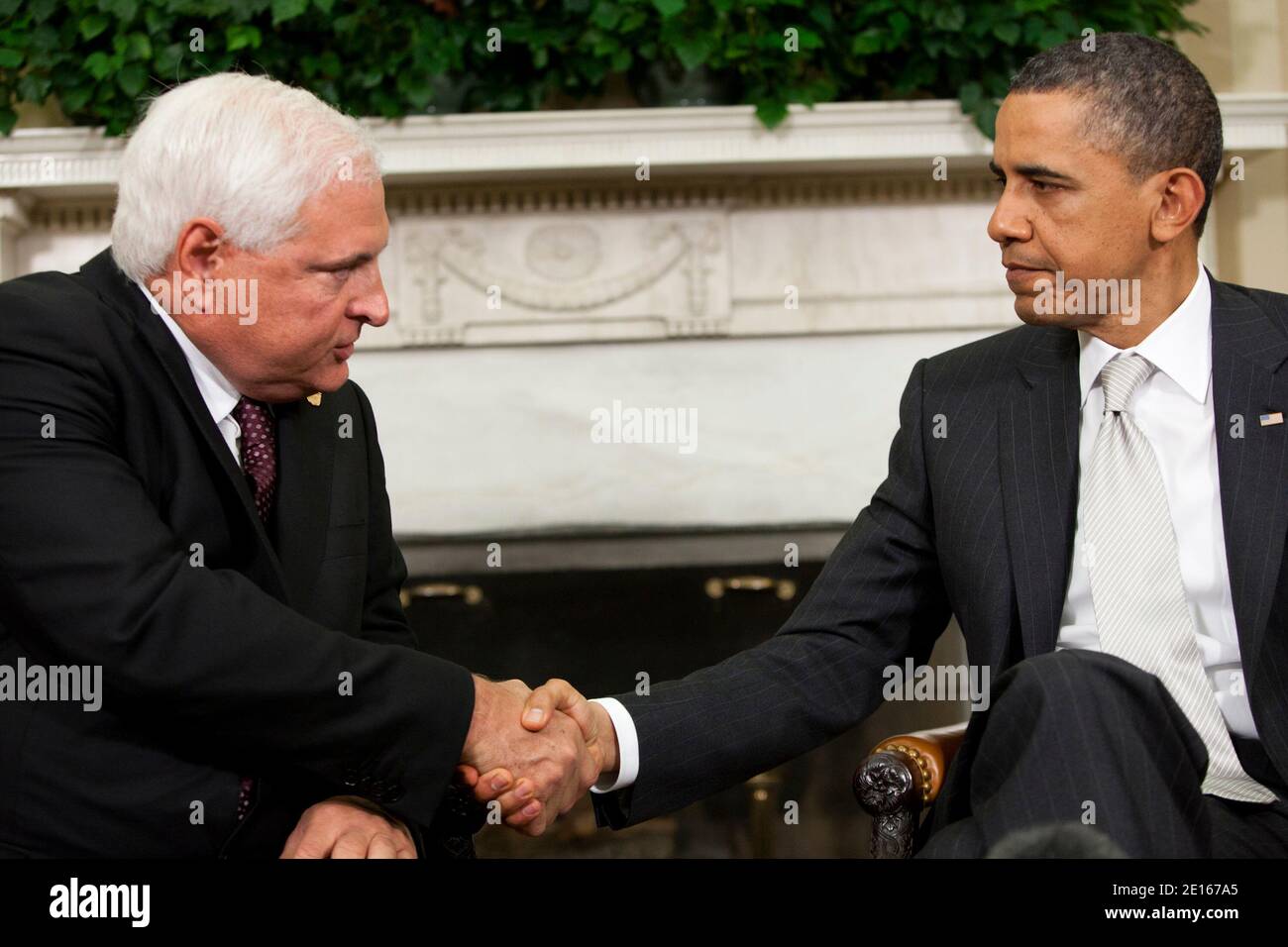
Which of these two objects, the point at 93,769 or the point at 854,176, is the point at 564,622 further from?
the point at 93,769

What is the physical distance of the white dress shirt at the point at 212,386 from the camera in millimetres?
1459

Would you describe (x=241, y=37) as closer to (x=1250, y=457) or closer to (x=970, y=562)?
(x=970, y=562)

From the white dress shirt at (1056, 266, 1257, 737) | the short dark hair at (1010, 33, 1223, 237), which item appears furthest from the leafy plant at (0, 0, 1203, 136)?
the white dress shirt at (1056, 266, 1257, 737)

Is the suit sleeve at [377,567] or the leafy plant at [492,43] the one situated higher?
the leafy plant at [492,43]

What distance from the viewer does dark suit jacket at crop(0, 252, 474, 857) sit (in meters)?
1.29

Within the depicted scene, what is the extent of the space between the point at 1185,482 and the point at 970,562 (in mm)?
257

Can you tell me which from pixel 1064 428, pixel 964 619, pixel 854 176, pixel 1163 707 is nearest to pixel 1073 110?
pixel 1064 428

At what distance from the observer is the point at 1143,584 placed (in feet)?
4.95

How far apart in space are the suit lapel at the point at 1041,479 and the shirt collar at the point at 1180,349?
0.03 metres

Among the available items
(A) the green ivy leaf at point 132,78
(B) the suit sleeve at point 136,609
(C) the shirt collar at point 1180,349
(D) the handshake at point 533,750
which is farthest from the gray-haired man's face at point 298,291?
(A) the green ivy leaf at point 132,78

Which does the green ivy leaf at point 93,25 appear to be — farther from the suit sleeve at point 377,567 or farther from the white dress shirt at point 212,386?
the white dress shirt at point 212,386

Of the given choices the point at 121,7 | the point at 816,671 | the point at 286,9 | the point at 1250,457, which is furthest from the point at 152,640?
the point at 121,7

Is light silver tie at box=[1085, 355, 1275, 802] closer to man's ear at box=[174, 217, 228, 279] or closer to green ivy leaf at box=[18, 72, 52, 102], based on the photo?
man's ear at box=[174, 217, 228, 279]

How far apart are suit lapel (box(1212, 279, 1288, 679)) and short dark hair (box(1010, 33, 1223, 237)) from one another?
157mm
